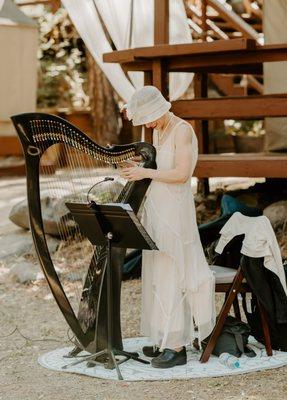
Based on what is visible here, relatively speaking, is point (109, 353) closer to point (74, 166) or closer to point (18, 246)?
point (74, 166)

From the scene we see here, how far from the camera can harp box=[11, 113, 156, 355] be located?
496 centimetres

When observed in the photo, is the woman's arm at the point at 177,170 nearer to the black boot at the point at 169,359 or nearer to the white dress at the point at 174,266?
the white dress at the point at 174,266

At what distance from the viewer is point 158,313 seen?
17.9 feet

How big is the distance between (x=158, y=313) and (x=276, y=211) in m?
3.23

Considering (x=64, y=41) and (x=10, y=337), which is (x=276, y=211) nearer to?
(x=10, y=337)

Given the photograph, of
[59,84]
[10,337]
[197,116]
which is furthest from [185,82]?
[59,84]

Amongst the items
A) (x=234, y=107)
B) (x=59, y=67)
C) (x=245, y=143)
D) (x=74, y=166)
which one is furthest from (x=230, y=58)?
(x=59, y=67)

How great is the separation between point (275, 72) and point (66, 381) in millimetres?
5025

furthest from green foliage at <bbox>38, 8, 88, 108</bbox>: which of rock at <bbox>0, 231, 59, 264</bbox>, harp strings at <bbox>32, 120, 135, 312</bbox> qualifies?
harp strings at <bbox>32, 120, 135, 312</bbox>

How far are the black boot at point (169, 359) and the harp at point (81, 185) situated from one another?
271mm

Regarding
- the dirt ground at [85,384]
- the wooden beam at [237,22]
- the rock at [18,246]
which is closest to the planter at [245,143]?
the wooden beam at [237,22]

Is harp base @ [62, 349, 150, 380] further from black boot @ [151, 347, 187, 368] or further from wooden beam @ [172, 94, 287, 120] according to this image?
wooden beam @ [172, 94, 287, 120]

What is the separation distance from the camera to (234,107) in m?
7.65

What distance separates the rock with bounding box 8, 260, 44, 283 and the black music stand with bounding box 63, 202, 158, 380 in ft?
8.71
